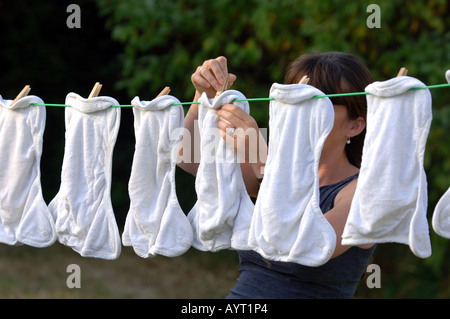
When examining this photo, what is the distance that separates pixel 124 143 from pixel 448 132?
2.97 m

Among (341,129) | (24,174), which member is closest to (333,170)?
(341,129)

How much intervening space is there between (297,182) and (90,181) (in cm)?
58

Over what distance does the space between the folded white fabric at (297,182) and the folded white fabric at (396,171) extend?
3.8 inches

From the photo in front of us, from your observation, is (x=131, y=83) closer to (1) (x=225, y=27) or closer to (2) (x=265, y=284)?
(1) (x=225, y=27)

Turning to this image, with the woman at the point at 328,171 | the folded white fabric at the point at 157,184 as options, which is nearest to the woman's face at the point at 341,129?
the woman at the point at 328,171

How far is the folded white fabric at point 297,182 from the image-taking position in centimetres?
128

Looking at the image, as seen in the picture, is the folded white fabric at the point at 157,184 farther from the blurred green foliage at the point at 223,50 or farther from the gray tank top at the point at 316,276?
the blurred green foliage at the point at 223,50

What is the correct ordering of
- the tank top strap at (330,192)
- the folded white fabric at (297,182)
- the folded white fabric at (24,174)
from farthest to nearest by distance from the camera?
the folded white fabric at (24,174)
the tank top strap at (330,192)
the folded white fabric at (297,182)

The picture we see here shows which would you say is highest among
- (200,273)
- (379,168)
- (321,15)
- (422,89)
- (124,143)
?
(321,15)

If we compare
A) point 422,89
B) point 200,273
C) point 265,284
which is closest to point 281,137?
point 422,89

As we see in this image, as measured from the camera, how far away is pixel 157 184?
1.54 m

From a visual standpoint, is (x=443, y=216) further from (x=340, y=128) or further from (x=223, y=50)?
(x=223, y=50)

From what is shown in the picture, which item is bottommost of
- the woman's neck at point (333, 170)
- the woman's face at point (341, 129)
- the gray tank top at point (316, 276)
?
the gray tank top at point (316, 276)

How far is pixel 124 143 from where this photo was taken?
5289 millimetres
